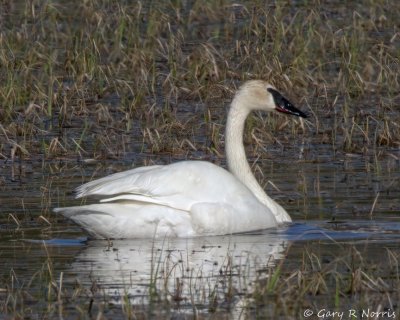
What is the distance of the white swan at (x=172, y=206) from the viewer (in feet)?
28.0

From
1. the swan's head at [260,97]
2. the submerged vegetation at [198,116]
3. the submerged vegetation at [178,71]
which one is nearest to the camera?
the submerged vegetation at [198,116]

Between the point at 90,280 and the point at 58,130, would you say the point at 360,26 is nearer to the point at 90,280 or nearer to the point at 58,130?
the point at 58,130

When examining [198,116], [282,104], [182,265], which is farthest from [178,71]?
[182,265]

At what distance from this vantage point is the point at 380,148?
11.2m

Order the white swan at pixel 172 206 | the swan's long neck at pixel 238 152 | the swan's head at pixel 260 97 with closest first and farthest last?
the white swan at pixel 172 206, the swan's long neck at pixel 238 152, the swan's head at pixel 260 97

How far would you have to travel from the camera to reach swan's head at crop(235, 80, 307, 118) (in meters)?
9.95

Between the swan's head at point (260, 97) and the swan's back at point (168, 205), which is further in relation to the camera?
the swan's head at point (260, 97)

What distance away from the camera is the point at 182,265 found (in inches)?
295

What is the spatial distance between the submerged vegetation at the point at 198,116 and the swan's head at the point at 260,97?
56 centimetres

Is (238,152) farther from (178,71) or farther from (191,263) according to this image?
(178,71)

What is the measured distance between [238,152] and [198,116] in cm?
265

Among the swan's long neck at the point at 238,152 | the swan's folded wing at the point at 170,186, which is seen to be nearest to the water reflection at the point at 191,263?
the swan's folded wing at the point at 170,186

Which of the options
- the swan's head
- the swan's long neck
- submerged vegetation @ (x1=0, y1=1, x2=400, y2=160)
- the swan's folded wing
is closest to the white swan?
the swan's folded wing

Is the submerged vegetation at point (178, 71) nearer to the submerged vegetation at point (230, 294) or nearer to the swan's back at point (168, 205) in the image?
the swan's back at point (168, 205)
